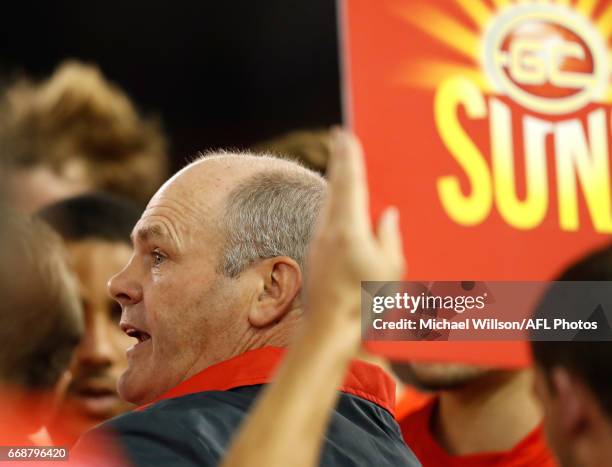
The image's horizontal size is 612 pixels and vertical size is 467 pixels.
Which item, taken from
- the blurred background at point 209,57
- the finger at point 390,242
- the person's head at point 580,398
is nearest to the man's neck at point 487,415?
the person's head at point 580,398

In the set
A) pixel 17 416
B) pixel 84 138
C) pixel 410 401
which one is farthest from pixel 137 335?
pixel 84 138

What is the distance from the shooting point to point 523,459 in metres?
1.44

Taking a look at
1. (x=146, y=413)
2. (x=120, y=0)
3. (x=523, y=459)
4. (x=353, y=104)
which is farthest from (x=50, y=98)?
(x=146, y=413)

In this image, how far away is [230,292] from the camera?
1.03 metres

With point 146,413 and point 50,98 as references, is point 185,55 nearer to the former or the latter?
point 50,98

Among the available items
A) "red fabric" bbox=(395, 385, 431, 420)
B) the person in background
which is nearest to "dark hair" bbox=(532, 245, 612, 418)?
"red fabric" bbox=(395, 385, 431, 420)

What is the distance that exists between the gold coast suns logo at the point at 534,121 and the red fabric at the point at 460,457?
1.03 ft

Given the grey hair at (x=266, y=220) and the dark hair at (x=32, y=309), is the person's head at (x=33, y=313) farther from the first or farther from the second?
the grey hair at (x=266, y=220)

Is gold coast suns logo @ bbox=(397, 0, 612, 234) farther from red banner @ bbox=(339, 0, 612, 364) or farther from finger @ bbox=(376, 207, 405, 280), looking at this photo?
finger @ bbox=(376, 207, 405, 280)

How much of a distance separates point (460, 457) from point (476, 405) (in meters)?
0.09

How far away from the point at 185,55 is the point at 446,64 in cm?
110

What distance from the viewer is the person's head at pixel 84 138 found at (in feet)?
7.00

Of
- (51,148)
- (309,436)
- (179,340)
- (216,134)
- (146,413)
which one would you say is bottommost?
(309,436)

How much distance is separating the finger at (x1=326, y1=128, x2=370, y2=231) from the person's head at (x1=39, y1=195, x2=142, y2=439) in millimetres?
912
